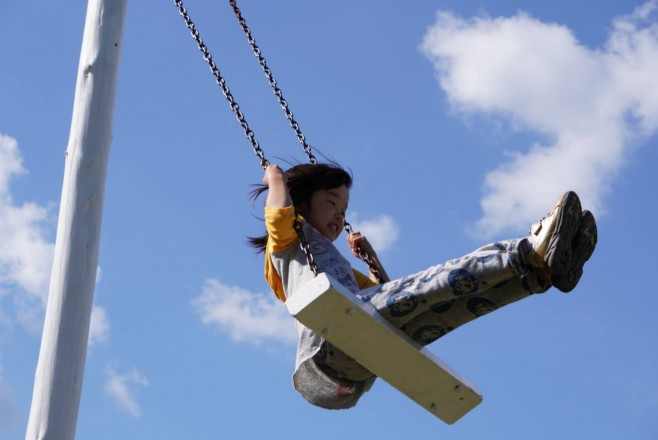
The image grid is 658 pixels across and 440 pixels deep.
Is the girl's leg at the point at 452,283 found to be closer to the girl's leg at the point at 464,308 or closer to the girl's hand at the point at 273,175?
the girl's leg at the point at 464,308

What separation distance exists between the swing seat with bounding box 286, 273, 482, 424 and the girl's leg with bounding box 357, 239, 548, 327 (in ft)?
0.34

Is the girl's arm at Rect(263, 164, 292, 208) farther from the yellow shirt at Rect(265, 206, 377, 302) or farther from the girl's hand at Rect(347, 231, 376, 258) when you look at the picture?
the girl's hand at Rect(347, 231, 376, 258)

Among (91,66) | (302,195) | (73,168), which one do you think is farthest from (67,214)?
(302,195)

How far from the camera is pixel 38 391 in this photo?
5.08m

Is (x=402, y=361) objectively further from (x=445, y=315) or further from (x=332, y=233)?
(x=332, y=233)

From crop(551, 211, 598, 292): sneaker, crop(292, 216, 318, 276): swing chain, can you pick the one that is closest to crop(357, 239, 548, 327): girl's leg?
crop(551, 211, 598, 292): sneaker

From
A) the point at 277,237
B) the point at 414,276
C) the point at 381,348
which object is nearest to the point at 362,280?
the point at 277,237

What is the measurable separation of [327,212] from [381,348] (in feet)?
3.97

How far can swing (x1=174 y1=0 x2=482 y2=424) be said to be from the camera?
5.32 meters

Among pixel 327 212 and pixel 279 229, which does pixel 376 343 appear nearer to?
pixel 279 229

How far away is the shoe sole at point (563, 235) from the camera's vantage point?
541 cm

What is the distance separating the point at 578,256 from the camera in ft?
18.1

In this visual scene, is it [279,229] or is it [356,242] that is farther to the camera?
[356,242]

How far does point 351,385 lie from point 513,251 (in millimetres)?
1147
